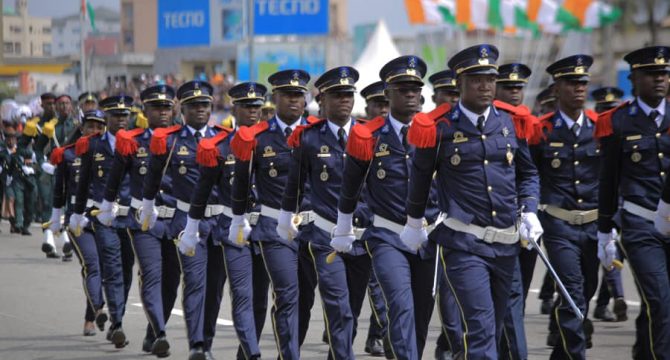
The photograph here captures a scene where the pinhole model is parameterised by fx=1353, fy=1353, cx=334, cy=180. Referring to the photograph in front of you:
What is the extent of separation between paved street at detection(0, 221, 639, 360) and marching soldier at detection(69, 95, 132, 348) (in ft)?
2.43

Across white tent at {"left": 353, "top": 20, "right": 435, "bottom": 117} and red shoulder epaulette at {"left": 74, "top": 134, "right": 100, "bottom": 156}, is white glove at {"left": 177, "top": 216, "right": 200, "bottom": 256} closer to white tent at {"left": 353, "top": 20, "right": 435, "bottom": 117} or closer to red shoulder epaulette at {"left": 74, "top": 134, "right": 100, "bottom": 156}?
red shoulder epaulette at {"left": 74, "top": 134, "right": 100, "bottom": 156}

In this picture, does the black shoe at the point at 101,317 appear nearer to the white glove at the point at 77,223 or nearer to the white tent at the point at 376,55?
the white glove at the point at 77,223

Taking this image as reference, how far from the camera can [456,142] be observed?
841 centimetres

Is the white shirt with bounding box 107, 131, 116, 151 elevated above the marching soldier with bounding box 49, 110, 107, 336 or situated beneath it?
elevated above

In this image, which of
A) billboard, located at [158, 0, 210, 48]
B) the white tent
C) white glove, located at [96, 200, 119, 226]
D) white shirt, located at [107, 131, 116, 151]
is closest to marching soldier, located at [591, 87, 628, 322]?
white glove, located at [96, 200, 119, 226]

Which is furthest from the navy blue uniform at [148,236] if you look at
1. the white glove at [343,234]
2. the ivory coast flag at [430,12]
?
the ivory coast flag at [430,12]

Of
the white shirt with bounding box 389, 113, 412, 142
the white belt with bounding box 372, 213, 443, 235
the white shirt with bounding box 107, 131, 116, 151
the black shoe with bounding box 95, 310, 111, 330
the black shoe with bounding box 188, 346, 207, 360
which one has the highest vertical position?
the white shirt with bounding box 389, 113, 412, 142

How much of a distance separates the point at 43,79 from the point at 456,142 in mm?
45790

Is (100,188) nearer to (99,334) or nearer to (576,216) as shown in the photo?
(99,334)

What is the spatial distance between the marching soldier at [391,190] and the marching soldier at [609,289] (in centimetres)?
369

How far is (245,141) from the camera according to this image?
10.4m

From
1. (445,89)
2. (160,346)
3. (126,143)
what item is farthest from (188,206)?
(445,89)

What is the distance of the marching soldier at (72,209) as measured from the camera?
13039 millimetres

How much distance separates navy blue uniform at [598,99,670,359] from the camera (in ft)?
29.7
